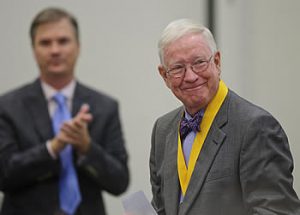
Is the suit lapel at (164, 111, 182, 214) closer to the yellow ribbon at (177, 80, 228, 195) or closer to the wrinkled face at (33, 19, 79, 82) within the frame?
the yellow ribbon at (177, 80, 228, 195)

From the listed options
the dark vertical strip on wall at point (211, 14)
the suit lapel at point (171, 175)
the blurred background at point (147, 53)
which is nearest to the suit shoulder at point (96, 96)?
the blurred background at point (147, 53)

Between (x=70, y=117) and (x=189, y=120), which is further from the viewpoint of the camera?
(x=70, y=117)

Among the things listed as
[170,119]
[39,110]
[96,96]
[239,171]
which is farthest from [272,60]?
[239,171]

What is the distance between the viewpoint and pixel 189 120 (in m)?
1.94

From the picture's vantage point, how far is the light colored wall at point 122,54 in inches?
132

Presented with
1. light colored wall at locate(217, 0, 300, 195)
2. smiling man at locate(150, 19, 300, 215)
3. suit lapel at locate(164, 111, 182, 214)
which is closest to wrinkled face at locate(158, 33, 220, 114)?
smiling man at locate(150, 19, 300, 215)

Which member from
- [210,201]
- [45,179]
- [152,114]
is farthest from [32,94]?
[210,201]

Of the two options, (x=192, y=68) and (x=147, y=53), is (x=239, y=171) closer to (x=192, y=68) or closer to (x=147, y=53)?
(x=192, y=68)

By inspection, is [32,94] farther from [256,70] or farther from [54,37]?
[256,70]

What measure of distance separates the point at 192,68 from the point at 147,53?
159cm

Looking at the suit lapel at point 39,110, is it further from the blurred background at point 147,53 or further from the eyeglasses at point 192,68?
the eyeglasses at point 192,68

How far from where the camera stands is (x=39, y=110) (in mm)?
2863

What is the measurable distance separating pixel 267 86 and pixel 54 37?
1242 mm

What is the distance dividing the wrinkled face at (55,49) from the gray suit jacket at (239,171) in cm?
111
